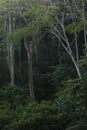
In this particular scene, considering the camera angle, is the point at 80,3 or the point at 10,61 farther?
the point at 10,61

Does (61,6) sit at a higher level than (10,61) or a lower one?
higher

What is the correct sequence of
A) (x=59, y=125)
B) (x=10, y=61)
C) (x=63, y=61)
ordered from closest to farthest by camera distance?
(x=59, y=125) < (x=10, y=61) < (x=63, y=61)

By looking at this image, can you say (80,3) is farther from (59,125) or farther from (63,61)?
(63,61)

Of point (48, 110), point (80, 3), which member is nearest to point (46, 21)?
point (80, 3)

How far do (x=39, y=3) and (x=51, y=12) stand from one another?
2.72 feet

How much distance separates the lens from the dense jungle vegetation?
13.6 metres

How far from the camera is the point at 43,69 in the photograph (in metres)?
32.6

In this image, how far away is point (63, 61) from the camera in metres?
30.2

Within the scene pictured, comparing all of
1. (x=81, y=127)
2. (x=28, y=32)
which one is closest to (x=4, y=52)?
(x=28, y=32)

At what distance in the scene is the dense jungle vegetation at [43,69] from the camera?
44.8ft

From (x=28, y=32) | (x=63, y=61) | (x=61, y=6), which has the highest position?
(x=61, y=6)

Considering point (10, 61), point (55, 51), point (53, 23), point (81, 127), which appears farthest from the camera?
point (55, 51)

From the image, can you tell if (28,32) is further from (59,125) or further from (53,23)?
(59,125)

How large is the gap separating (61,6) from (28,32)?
2.40 m
